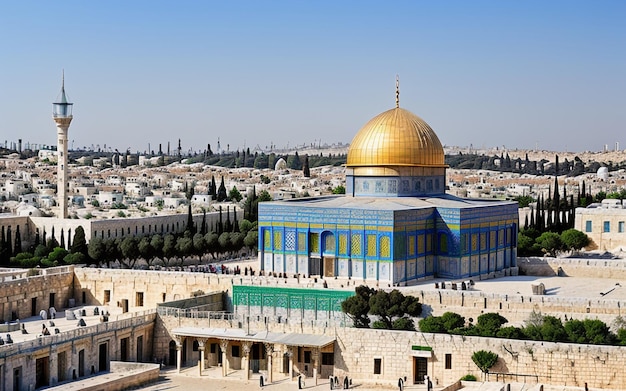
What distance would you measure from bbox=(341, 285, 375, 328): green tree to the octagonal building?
10.8ft

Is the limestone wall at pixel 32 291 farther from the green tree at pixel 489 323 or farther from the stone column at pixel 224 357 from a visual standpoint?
the green tree at pixel 489 323

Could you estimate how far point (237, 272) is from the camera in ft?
115

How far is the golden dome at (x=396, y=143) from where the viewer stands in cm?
3716

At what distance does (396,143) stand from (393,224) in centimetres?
515

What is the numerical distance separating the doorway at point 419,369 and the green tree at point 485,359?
58.3 inches

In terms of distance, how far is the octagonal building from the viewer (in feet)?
109

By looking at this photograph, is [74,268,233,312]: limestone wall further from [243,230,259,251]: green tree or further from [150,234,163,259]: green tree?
[243,230,259,251]: green tree

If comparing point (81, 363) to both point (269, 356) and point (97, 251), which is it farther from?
point (97, 251)

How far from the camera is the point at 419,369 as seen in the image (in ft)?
90.6

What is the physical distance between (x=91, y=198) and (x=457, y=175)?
60639mm

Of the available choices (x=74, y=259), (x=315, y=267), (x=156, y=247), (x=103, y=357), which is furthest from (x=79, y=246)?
(x=103, y=357)

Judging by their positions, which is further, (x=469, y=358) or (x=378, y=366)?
(x=378, y=366)

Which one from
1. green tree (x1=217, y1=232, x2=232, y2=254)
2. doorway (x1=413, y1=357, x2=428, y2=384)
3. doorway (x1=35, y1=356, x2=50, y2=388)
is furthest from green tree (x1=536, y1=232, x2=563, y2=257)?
doorway (x1=35, y1=356, x2=50, y2=388)

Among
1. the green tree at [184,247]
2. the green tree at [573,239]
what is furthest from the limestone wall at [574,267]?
the green tree at [184,247]
